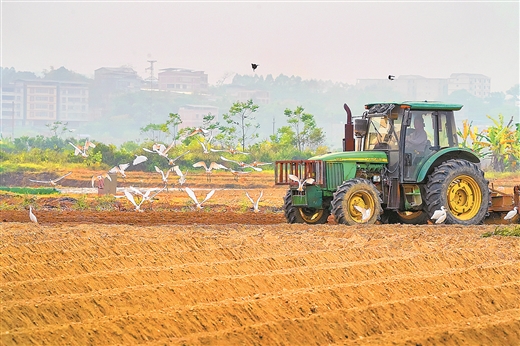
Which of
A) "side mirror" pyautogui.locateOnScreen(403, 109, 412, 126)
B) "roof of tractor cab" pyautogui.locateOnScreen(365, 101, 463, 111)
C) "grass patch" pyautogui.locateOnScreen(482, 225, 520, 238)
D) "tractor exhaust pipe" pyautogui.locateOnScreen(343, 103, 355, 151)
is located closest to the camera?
"grass patch" pyautogui.locateOnScreen(482, 225, 520, 238)

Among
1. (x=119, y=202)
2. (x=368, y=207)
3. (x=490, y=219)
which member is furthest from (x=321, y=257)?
(x=119, y=202)

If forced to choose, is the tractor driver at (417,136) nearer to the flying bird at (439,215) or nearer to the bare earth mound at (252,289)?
the flying bird at (439,215)

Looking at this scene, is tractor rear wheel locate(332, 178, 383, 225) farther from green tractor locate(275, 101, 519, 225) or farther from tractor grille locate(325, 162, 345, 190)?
tractor grille locate(325, 162, 345, 190)

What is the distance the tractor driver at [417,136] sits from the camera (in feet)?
49.4

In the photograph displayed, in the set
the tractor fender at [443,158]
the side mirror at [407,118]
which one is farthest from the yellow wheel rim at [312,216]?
the side mirror at [407,118]

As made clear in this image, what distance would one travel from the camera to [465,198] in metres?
15.7

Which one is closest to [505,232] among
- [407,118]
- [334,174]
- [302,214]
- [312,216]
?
[407,118]

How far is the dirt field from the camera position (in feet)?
26.0

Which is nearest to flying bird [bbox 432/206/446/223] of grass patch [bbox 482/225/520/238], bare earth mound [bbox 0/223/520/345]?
grass patch [bbox 482/225/520/238]

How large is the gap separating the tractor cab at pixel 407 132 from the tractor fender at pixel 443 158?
0.32 ft

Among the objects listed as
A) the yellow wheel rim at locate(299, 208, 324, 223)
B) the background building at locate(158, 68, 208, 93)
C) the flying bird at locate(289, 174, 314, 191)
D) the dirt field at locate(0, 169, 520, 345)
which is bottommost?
the dirt field at locate(0, 169, 520, 345)

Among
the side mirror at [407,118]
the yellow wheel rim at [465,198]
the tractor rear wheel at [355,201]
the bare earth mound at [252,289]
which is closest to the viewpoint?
the bare earth mound at [252,289]

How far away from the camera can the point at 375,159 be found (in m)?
15.0

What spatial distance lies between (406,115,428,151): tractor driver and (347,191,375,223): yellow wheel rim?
46.1 inches
